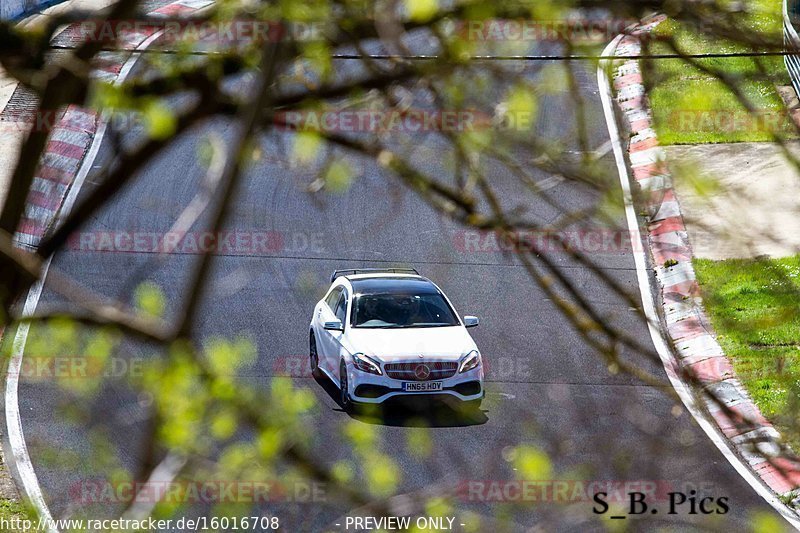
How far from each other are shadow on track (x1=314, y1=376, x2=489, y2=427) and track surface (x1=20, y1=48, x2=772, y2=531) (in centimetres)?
4

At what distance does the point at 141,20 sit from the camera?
11.9 ft

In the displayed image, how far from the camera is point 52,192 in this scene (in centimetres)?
436

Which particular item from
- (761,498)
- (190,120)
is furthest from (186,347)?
(761,498)

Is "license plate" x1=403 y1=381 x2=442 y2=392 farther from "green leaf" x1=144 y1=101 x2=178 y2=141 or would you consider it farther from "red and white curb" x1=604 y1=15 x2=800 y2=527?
"green leaf" x1=144 y1=101 x2=178 y2=141

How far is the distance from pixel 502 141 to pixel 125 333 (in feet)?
4.91

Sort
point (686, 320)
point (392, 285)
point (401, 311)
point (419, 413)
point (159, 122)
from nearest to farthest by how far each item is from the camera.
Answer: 1. point (159, 122)
2. point (419, 413)
3. point (401, 311)
4. point (392, 285)
5. point (686, 320)

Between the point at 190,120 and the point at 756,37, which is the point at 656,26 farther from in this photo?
the point at 190,120

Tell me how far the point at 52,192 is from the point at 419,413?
26.3 feet

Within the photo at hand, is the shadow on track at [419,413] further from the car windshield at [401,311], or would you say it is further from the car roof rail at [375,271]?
the car roof rail at [375,271]

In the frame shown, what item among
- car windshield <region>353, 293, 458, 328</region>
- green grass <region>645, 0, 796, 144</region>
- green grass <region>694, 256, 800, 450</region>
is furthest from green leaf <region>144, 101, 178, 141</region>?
car windshield <region>353, 293, 458, 328</region>

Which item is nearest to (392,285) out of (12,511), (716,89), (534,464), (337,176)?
(12,511)

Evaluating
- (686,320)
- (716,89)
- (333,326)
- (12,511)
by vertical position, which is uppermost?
(716,89)

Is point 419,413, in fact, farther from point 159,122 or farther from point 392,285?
point 159,122

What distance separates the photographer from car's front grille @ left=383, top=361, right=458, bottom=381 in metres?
11.7
